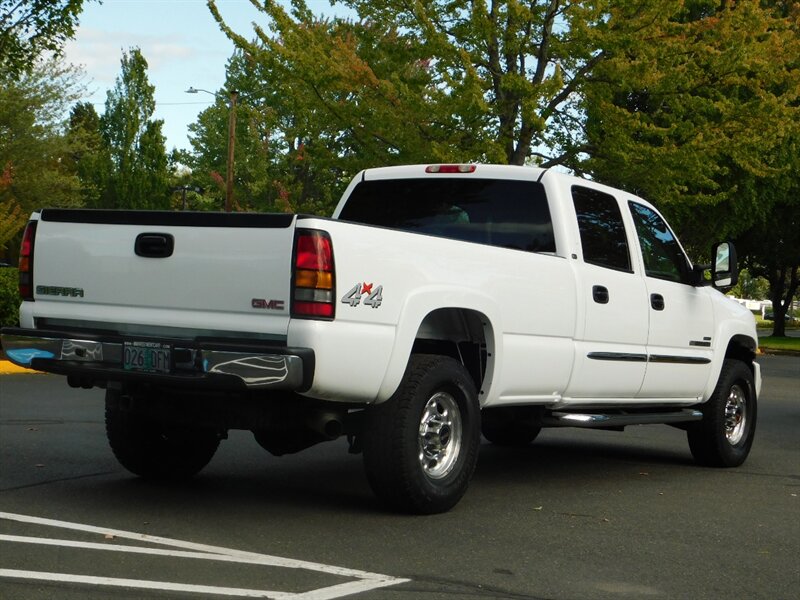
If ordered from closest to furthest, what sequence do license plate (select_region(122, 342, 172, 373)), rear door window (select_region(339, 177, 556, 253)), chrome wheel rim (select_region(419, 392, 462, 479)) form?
license plate (select_region(122, 342, 172, 373)) < chrome wheel rim (select_region(419, 392, 462, 479)) < rear door window (select_region(339, 177, 556, 253))

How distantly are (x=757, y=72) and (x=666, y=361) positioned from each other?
1669 centimetres

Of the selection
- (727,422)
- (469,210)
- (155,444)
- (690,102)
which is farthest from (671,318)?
(690,102)

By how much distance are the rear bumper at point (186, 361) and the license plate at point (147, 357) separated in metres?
0.02

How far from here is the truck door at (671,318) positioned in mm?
9031

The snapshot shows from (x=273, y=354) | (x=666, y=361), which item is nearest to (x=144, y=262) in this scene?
(x=273, y=354)

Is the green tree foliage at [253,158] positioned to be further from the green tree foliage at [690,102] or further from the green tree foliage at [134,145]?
the green tree foliage at [690,102]

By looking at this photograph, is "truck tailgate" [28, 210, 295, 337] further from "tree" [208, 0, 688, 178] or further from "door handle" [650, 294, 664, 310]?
"tree" [208, 0, 688, 178]

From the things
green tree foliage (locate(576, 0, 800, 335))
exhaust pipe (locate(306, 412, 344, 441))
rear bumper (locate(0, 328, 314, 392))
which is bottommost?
exhaust pipe (locate(306, 412, 344, 441))

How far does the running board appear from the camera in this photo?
8.12m

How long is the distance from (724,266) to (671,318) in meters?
0.76

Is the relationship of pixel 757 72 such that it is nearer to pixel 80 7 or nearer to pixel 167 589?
pixel 80 7

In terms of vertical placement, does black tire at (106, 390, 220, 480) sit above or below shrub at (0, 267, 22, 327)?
below

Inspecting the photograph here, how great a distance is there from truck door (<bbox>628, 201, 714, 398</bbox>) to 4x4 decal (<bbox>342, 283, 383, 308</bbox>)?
3.10m

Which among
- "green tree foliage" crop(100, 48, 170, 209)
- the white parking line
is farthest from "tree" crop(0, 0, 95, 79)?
"green tree foliage" crop(100, 48, 170, 209)
